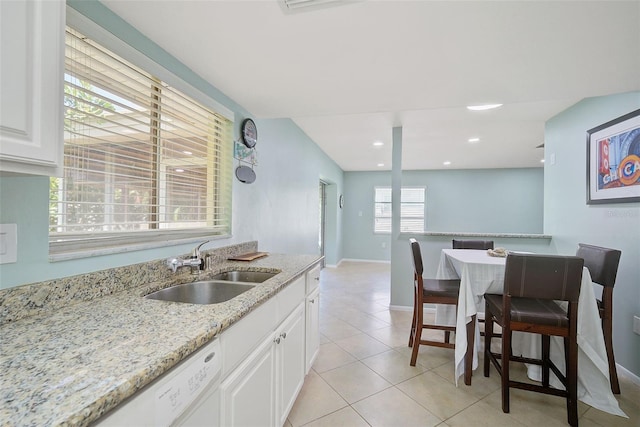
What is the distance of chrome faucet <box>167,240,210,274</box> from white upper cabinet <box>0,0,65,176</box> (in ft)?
2.56

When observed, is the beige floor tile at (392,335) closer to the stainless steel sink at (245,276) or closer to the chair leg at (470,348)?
the chair leg at (470,348)

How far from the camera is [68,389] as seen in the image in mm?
567

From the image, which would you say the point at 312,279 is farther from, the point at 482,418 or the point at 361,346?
the point at 482,418

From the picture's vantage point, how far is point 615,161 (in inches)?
89.3

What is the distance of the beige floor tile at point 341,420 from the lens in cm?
166

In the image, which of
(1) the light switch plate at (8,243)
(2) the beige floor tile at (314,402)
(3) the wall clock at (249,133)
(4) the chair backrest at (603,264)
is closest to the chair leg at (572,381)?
(4) the chair backrest at (603,264)

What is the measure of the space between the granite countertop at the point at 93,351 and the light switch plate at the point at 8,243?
8.1 inches

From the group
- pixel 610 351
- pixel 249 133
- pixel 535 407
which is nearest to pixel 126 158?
pixel 249 133

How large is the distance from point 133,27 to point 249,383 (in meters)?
1.75

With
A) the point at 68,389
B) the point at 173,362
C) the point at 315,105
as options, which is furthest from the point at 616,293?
the point at 68,389

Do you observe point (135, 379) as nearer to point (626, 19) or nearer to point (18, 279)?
point (18, 279)

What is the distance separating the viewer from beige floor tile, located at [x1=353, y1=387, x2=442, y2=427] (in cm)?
168

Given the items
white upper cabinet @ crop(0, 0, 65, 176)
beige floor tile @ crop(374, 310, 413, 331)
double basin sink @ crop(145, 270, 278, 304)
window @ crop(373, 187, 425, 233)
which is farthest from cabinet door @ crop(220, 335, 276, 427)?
window @ crop(373, 187, 425, 233)

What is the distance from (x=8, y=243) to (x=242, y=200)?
148 cm
